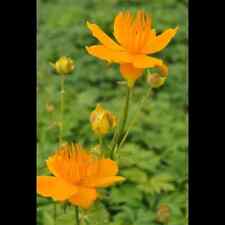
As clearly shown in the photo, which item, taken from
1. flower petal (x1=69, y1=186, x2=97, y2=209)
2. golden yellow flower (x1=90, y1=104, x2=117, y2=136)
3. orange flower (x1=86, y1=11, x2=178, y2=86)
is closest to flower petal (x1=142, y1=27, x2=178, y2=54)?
orange flower (x1=86, y1=11, x2=178, y2=86)

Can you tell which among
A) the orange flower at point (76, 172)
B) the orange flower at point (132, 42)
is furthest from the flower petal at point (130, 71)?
the orange flower at point (76, 172)

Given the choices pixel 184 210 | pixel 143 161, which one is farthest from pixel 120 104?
pixel 184 210

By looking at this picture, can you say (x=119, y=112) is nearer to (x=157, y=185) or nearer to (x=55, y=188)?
(x=157, y=185)

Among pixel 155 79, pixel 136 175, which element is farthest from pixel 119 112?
pixel 155 79

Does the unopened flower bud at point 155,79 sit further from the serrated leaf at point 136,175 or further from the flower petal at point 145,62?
the serrated leaf at point 136,175

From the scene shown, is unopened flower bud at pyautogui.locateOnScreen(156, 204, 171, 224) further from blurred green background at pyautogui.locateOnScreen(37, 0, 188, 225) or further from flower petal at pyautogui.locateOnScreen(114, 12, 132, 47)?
flower petal at pyautogui.locateOnScreen(114, 12, 132, 47)

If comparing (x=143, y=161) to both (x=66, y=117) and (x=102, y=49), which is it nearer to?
(x=66, y=117)

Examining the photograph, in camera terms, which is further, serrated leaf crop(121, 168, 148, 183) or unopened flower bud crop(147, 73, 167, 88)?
serrated leaf crop(121, 168, 148, 183)
